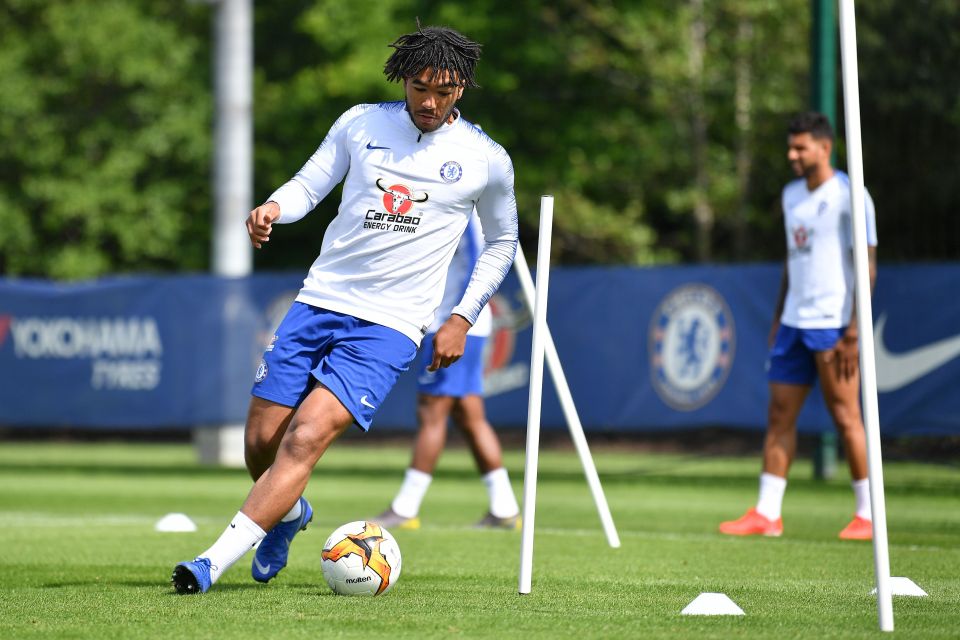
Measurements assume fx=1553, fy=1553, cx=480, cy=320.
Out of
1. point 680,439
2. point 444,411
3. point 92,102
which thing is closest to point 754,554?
point 444,411

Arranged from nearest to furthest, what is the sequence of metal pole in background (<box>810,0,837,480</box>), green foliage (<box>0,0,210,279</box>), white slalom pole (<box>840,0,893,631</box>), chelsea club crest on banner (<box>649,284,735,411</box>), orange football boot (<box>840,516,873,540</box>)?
1. white slalom pole (<box>840,0,893,631</box>)
2. orange football boot (<box>840,516,873,540</box>)
3. metal pole in background (<box>810,0,837,480</box>)
4. chelsea club crest on banner (<box>649,284,735,411</box>)
5. green foliage (<box>0,0,210,279</box>)

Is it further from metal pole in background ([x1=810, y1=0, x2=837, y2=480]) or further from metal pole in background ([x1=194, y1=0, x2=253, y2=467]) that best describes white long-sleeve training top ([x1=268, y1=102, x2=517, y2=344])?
metal pole in background ([x1=194, y1=0, x2=253, y2=467])

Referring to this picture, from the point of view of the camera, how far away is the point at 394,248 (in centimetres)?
647

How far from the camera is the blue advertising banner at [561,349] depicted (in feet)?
46.5

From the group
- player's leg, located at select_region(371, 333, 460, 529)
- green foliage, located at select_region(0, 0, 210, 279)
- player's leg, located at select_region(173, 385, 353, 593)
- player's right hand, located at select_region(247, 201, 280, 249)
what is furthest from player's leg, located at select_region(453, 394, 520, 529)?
green foliage, located at select_region(0, 0, 210, 279)

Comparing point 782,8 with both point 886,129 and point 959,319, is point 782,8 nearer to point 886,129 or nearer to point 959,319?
point 886,129

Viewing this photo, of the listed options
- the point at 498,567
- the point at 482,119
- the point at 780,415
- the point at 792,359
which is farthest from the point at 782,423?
the point at 482,119

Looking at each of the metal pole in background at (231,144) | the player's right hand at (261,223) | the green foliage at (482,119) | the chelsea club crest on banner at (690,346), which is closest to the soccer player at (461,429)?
the player's right hand at (261,223)

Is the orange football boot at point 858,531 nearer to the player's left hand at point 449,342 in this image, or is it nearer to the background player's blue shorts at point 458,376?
the background player's blue shorts at point 458,376

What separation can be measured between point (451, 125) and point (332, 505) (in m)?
6.40

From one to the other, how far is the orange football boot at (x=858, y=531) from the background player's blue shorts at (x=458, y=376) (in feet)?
8.14

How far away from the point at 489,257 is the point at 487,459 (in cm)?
353

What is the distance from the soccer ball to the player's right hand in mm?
1313

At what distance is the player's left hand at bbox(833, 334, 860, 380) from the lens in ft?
31.5
